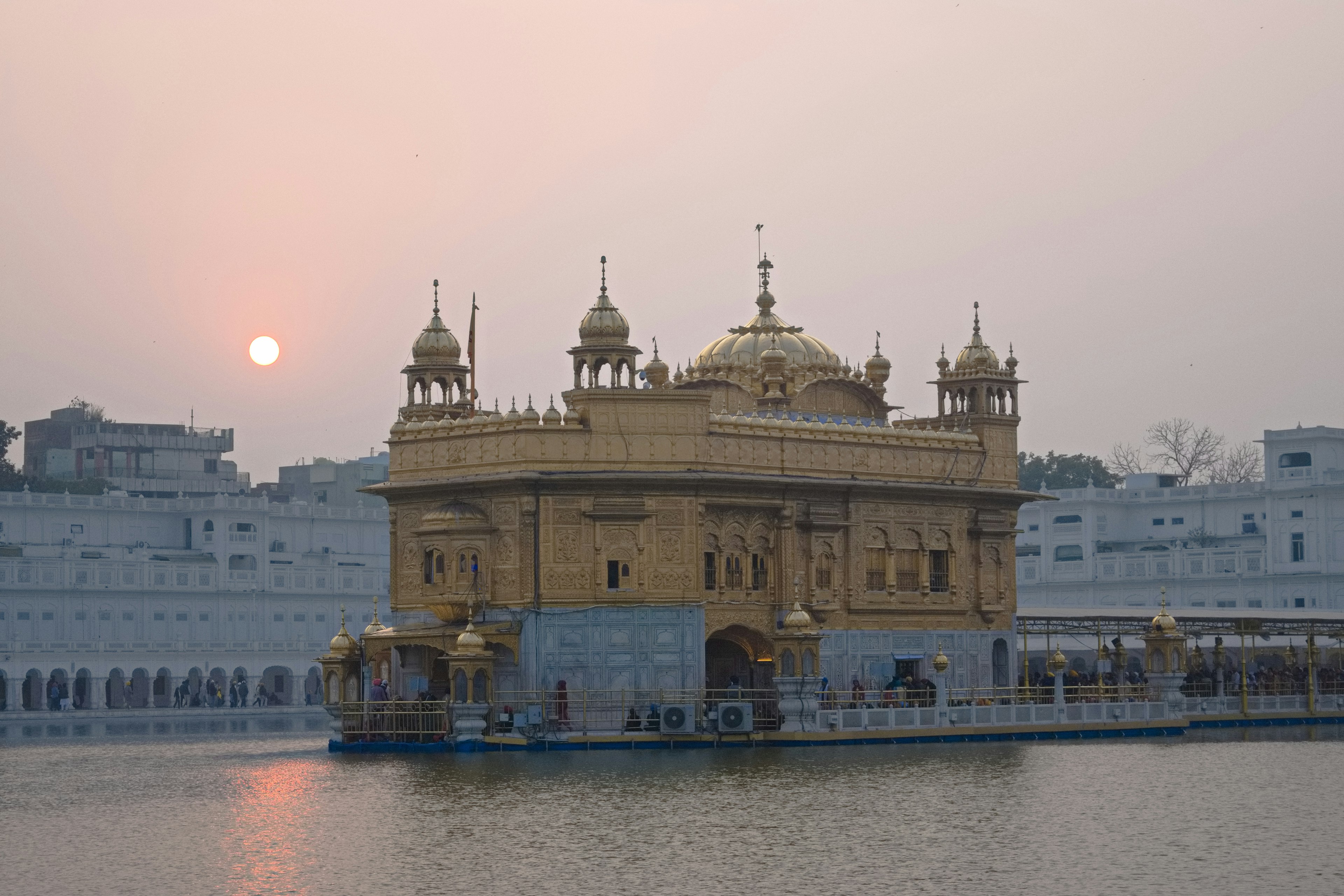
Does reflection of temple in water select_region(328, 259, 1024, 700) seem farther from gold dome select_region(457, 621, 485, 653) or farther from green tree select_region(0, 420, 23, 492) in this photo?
green tree select_region(0, 420, 23, 492)

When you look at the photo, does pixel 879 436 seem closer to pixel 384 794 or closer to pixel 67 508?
pixel 384 794

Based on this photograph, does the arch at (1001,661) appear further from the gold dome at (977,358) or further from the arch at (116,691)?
the arch at (116,691)

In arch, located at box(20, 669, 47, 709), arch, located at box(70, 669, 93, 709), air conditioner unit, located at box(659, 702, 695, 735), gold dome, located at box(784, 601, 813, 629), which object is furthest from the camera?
arch, located at box(70, 669, 93, 709)

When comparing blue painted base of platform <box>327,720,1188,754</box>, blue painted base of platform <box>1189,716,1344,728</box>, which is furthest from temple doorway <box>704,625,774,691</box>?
blue painted base of platform <box>1189,716,1344,728</box>

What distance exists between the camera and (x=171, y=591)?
95.4m

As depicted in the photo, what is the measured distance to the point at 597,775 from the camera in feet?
127

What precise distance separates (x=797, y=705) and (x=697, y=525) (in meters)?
4.53

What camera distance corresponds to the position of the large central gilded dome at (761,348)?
5619 centimetres

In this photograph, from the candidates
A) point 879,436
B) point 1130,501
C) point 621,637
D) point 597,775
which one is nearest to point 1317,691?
point 879,436

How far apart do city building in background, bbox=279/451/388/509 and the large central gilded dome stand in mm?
63363

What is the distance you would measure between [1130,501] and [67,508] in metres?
49.5

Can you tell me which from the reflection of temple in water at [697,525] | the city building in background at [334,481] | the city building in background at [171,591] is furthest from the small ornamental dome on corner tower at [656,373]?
the city building in background at [334,481]

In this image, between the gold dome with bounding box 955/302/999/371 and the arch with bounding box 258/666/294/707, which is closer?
the gold dome with bounding box 955/302/999/371

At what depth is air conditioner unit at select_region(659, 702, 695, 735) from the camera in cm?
4575
